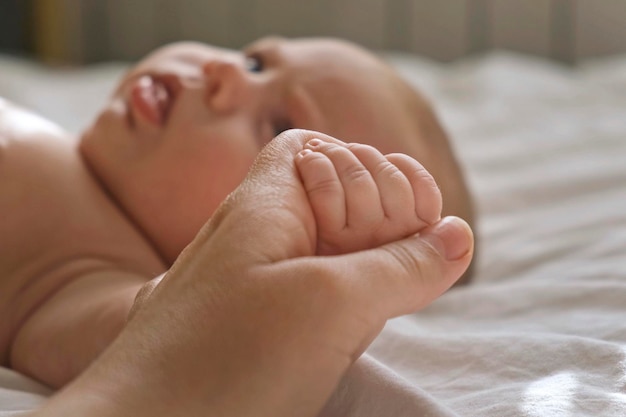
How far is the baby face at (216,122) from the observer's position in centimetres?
94

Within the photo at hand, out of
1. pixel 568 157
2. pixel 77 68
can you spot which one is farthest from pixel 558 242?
pixel 77 68

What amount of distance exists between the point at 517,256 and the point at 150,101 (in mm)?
490

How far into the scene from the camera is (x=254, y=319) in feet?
1.69

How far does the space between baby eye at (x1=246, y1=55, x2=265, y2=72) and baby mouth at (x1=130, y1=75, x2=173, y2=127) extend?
0.37 feet

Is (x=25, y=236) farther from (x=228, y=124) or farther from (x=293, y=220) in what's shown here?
(x=293, y=220)

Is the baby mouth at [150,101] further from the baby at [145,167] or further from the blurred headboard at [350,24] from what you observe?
the blurred headboard at [350,24]

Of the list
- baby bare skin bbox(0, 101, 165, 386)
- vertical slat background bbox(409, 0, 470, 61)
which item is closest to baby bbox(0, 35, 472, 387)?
baby bare skin bbox(0, 101, 165, 386)

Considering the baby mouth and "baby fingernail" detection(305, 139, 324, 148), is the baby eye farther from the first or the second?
"baby fingernail" detection(305, 139, 324, 148)

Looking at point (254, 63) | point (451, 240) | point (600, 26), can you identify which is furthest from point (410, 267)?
point (600, 26)

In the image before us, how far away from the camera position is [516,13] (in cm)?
224

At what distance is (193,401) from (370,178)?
20cm

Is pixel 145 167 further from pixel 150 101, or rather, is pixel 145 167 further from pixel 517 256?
pixel 517 256

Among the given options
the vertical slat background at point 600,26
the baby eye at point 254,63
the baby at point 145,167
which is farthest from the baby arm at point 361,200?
the vertical slat background at point 600,26

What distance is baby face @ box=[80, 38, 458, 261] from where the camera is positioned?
941mm
